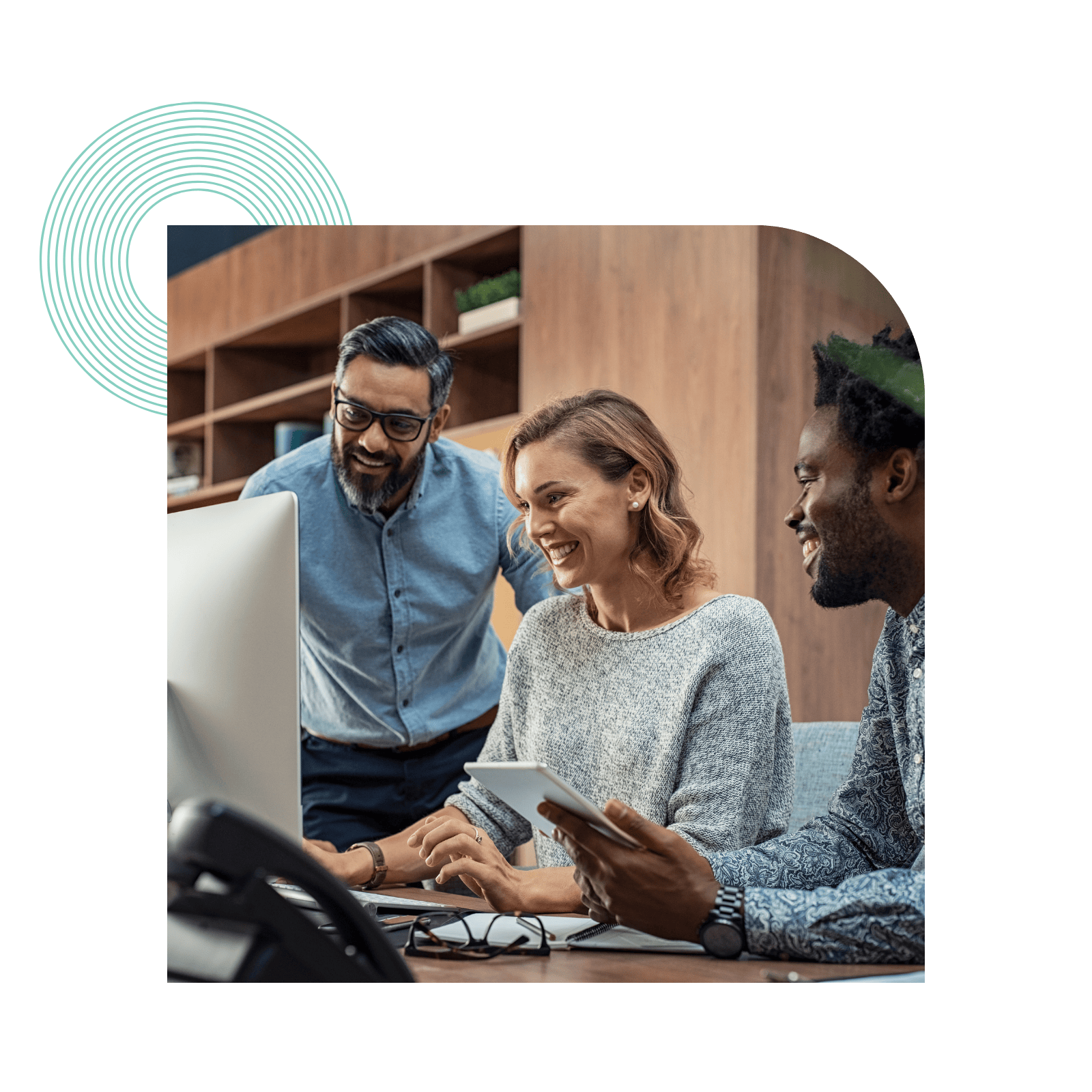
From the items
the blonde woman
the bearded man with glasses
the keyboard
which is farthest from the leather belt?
the keyboard

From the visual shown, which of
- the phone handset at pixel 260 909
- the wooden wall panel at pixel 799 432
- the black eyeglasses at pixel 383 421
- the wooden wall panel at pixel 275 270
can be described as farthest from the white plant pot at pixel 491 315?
the phone handset at pixel 260 909

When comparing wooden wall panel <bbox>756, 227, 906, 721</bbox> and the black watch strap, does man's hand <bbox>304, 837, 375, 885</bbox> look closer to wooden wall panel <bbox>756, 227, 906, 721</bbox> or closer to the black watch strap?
the black watch strap

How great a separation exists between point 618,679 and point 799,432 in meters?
0.51

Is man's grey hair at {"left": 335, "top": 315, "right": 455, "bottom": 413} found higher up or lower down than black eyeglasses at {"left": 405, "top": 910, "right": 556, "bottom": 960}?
higher up

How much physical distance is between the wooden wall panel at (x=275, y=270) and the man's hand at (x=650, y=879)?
111 centimetres

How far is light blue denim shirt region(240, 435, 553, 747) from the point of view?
220 centimetres

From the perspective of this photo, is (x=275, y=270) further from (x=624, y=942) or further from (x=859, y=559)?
(x=624, y=942)

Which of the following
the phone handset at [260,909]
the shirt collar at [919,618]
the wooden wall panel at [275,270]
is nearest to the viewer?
the phone handset at [260,909]

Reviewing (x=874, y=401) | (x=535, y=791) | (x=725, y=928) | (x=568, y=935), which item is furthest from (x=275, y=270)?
(x=725, y=928)

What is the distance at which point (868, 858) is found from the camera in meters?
1.90

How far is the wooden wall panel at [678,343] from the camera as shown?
2.07 metres

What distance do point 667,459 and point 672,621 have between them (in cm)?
28

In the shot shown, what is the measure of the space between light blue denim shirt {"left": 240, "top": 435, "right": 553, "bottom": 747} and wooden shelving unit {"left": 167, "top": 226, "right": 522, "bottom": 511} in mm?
83

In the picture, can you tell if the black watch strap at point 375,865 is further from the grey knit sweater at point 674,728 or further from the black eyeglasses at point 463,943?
the black eyeglasses at point 463,943
